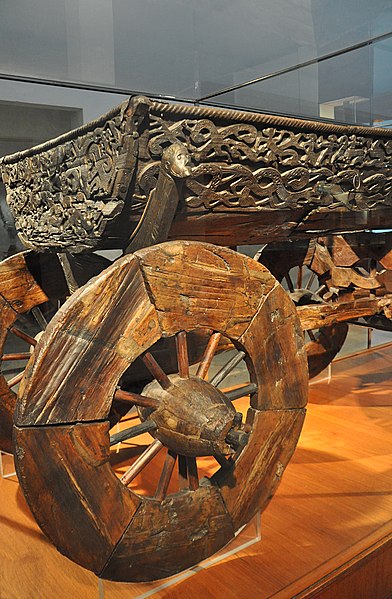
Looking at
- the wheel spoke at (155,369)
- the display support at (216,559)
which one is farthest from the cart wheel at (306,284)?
the wheel spoke at (155,369)

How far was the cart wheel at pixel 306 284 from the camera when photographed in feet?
10.6

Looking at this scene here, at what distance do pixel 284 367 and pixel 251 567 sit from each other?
0.64m

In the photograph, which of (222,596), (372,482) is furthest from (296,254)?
(222,596)

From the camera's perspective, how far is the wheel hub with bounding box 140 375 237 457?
167cm

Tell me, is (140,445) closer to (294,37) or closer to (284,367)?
(284,367)

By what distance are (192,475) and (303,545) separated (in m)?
0.56

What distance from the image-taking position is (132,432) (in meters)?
1.63

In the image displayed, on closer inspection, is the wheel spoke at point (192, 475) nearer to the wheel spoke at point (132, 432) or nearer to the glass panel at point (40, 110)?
the wheel spoke at point (132, 432)

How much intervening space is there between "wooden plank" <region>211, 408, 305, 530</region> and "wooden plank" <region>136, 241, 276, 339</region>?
312mm

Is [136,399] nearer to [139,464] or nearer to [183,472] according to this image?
[139,464]

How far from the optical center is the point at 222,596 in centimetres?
177

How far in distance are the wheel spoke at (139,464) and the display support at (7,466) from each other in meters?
0.99

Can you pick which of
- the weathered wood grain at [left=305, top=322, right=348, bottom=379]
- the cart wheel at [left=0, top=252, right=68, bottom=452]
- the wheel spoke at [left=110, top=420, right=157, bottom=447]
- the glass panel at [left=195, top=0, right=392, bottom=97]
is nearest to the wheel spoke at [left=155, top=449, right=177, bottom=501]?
the wheel spoke at [left=110, top=420, right=157, bottom=447]

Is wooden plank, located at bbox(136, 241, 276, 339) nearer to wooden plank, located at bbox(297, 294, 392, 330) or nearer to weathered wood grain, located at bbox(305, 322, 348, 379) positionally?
wooden plank, located at bbox(297, 294, 392, 330)
